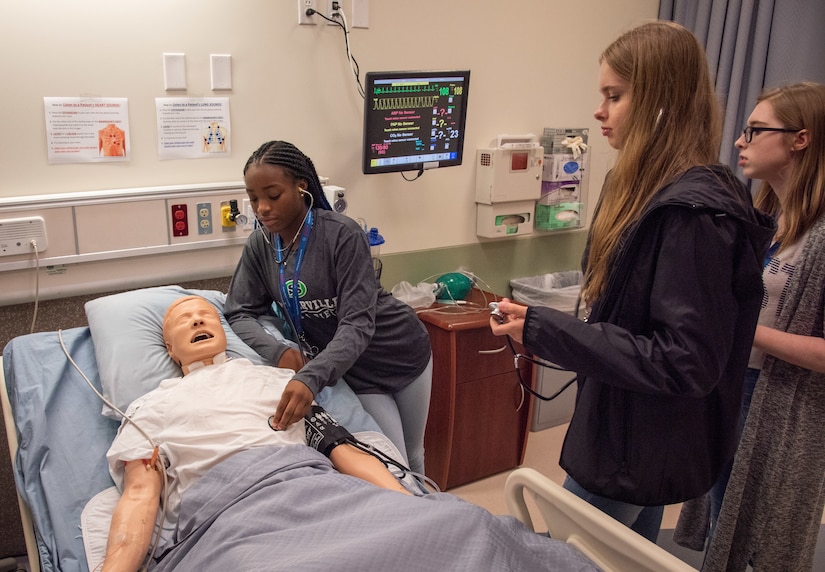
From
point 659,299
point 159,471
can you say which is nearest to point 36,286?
point 159,471

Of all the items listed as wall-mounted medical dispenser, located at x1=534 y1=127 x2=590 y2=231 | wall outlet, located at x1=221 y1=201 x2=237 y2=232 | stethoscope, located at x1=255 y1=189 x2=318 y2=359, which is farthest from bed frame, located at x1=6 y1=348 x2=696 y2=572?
wall-mounted medical dispenser, located at x1=534 y1=127 x2=590 y2=231

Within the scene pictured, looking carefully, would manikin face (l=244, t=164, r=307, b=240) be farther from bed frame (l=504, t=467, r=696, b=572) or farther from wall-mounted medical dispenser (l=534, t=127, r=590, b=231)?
wall-mounted medical dispenser (l=534, t=127, r=590, b=231)

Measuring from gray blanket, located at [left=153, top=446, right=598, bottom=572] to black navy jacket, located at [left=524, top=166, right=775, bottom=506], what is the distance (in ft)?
0.75

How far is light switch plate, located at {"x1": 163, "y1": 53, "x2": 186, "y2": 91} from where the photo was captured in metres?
2.34

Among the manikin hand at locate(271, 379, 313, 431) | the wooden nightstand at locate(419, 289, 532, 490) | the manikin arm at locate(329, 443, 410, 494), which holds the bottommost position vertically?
the wooden nightstand at locate(419, 289, 532, 490)

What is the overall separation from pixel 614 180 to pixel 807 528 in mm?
1137

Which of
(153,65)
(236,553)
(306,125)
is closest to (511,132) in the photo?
(306,125)

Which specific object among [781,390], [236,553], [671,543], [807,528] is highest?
[781,390]

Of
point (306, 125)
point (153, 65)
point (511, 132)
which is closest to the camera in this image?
point (153, 65)

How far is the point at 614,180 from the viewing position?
1.42m

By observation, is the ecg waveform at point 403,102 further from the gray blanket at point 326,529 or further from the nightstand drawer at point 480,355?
the gray blanket at point 326,529

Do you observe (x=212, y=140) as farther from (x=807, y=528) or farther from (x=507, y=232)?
(x=807, y=528)

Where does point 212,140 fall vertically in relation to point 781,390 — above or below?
above

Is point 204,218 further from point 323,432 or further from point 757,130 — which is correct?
point 757,130
